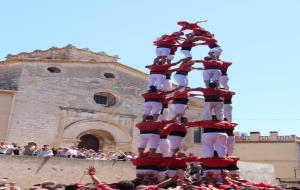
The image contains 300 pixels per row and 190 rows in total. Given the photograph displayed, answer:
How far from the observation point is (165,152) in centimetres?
1235

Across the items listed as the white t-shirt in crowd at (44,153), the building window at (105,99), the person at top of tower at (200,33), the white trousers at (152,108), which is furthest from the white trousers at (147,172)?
the building window at (105,99)

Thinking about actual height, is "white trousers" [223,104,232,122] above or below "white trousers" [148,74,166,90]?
below

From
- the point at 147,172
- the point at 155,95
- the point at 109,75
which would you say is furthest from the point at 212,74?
the point at 109,75

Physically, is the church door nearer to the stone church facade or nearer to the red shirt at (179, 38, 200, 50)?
the stone church facade

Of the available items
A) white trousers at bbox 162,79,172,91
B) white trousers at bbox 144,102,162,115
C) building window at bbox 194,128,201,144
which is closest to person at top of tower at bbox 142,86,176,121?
white trousers at bbox 144,102,162,115

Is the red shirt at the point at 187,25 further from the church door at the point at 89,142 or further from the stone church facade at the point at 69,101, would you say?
the church door at the point at 89,142

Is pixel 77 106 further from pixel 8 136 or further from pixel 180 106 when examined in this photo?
pixel 180 106

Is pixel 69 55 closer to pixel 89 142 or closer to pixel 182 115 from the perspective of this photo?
pixel 89 142

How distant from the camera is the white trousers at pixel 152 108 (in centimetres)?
1257

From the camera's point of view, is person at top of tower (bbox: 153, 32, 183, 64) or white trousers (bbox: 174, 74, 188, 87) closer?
white trousers (bbox: 174, 74, 188, 87)

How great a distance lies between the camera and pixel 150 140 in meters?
12.2

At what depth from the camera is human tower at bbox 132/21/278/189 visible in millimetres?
11016

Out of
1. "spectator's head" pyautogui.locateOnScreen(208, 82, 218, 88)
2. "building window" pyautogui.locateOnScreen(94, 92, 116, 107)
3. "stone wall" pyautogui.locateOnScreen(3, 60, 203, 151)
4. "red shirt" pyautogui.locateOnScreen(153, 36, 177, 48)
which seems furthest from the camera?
"building window" pyautogui.locateOnScreen(94, 92, 116, 107)

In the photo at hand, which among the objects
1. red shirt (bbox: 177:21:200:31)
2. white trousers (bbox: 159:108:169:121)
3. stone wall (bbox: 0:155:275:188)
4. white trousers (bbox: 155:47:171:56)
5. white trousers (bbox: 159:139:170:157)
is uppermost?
red shirt (bbox: 177:21:200:31)
